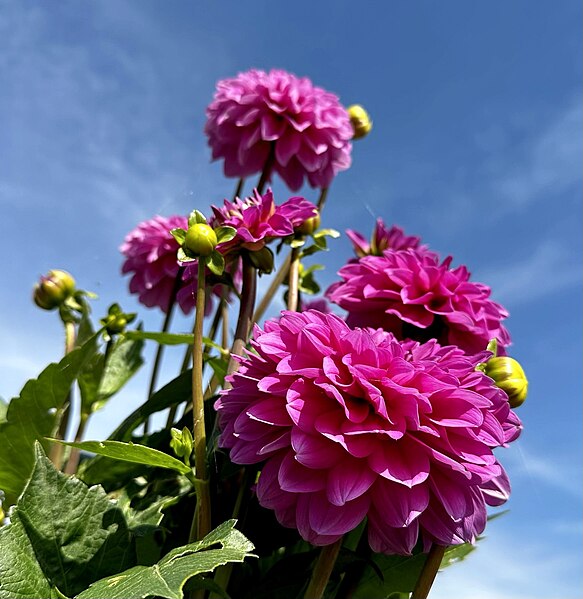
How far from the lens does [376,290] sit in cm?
69

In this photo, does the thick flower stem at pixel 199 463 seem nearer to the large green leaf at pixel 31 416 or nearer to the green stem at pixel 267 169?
the large green leaf at pixel 31 416

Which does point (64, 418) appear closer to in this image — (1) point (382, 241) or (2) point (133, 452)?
(2) point (133, 452)

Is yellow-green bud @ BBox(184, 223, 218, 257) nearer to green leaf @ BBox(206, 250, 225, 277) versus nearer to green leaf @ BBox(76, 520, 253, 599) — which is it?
green leaf @ BBox(206, 250, 225, 277)

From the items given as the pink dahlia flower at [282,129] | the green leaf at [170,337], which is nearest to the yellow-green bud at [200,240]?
the green leaf at [170,337]

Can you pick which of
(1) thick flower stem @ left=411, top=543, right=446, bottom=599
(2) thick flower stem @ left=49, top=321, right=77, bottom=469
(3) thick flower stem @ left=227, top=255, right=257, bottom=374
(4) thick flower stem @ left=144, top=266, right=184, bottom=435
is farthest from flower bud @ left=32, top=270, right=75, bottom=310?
(1) thick flower stem @ left=411, top=543, right=446, bottom=599

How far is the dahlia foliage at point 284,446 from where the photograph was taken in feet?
1.52

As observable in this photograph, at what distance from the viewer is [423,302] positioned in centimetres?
68

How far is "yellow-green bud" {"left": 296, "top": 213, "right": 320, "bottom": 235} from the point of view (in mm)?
721

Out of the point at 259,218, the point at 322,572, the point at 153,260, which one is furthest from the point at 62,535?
the point at 153,260

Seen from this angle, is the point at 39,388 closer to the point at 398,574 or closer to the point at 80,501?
the point at 80,501

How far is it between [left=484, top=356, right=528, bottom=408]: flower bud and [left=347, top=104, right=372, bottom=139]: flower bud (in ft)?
1.84

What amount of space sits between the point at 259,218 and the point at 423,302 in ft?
0.63

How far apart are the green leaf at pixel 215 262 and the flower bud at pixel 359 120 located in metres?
0.54

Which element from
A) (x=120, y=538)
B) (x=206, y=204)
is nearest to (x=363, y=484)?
(x=120, y=538)
